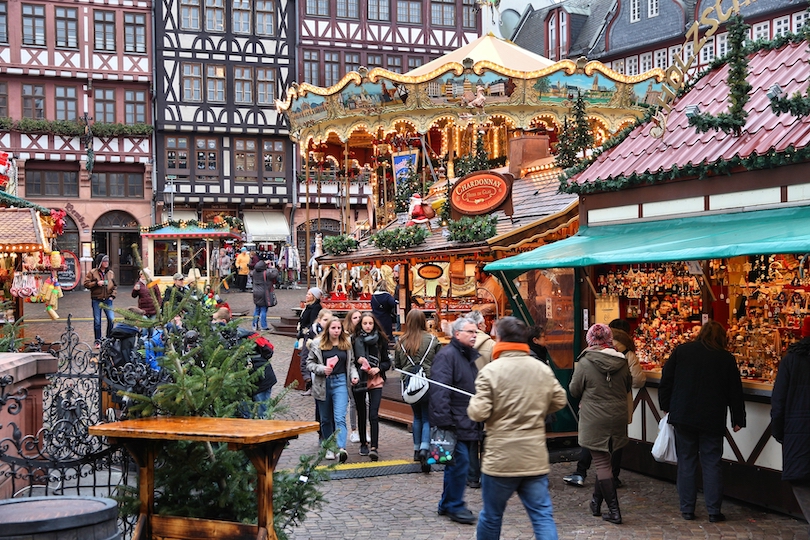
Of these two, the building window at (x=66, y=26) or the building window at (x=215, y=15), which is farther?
the building window at (x=215, y=15)

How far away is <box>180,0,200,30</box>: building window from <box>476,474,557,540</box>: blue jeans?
38341 mm

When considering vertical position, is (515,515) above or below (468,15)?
below

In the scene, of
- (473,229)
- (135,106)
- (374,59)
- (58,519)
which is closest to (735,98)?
(473,229)

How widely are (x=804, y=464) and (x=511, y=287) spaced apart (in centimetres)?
447

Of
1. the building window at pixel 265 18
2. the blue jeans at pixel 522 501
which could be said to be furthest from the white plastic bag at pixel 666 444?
the building window at pixel 265 18

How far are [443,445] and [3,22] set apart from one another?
121 ft

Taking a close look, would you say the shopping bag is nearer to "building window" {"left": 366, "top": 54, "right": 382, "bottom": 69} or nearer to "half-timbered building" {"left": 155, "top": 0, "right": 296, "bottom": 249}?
"half-timbered building" {"left": 155, "top": 0, "right": 296, "bottom": 249}

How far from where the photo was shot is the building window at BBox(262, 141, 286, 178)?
140 ft

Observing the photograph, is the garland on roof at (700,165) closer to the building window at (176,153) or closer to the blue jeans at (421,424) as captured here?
the blue jeans at (421,424)

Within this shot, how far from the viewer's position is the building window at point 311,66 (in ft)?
140

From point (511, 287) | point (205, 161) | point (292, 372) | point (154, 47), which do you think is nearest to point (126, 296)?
point (205, 161)

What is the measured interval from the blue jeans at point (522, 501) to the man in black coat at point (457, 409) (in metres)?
A: 1.64

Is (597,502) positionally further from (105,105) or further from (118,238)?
(118,238)

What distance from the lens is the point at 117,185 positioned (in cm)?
4159
